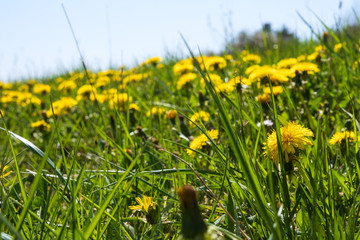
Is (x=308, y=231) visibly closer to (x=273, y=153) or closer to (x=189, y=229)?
(x=273, y=153)

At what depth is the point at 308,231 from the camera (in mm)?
920

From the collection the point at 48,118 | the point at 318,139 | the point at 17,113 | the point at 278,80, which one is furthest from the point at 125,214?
the point at 17,113

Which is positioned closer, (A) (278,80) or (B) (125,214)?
(B) (125,214)

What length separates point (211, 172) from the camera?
1.12 metres

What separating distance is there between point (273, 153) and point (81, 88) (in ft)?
8.99

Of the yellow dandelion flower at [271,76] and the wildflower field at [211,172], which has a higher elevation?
the yellow dandelion flower at [271,76]

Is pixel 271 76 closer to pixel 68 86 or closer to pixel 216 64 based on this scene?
pixel 216 64

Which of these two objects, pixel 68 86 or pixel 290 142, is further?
pixel 68 86

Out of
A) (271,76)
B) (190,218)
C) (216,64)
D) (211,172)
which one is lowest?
(211,172)

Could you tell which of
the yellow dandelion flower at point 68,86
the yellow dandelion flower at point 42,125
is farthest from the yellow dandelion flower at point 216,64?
the yellow dandelion flower at point 68,86

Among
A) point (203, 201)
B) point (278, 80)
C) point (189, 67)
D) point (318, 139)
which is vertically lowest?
point (203, 201)

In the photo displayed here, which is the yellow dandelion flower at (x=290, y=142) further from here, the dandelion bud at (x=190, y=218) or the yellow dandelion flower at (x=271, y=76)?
the yellow dandelion flower at (x=271, y=76)

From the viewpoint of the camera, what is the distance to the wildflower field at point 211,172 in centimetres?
78

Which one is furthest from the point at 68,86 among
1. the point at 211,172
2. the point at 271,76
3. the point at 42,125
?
the point at 211,172
